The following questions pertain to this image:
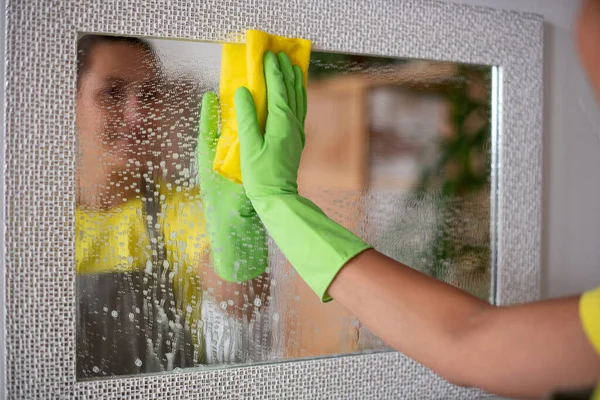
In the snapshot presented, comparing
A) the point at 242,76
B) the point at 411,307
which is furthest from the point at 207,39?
the point at 411,307

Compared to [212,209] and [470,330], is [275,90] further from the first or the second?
[470,330]

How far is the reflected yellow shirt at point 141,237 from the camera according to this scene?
0.72 metres

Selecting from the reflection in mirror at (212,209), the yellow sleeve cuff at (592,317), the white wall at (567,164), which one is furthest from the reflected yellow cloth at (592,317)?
the white wall at (567,164)

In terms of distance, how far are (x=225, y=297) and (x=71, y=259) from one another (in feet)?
0.69

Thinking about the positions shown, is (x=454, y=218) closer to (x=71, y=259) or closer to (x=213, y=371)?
(x=213, y=371)

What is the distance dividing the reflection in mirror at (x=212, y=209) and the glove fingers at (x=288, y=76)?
59mm

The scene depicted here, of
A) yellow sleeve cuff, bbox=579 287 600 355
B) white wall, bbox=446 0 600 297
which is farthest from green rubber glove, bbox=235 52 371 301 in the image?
white wall, bbox=446 0 600 297

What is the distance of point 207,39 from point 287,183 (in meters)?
0.24

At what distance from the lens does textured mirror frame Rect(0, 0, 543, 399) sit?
68 cm

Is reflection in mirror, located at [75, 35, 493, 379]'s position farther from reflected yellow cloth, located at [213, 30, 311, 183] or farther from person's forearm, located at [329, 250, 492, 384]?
person's forearm, located at [329, 250, 492, 384]

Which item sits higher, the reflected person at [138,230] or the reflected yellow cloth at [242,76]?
the reflected yellow cloth at [242,76]

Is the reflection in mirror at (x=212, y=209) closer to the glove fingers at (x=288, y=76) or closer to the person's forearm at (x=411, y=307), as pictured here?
the glove fingers at (x=288, y=76)

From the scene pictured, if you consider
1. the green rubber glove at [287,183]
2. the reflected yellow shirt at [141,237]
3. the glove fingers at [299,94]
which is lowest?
the reflected yellow shirt at [141,237]

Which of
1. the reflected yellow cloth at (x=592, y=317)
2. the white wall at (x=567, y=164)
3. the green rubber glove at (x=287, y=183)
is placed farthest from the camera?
the white wall at (x=567, y=164)
